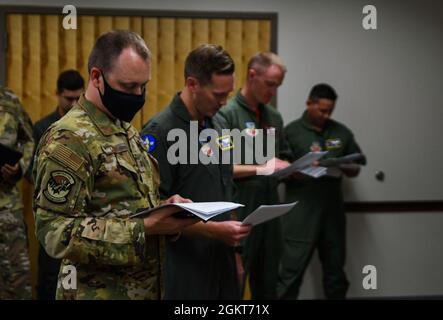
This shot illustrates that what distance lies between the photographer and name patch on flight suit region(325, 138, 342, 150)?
3.88m

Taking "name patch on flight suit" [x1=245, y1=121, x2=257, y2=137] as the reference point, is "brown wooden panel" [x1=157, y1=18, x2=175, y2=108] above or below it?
above

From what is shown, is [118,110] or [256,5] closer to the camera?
[118,110]

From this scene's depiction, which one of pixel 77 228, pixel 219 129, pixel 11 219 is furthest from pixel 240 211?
pixel 77 228

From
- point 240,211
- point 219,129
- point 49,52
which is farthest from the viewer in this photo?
point 49,52

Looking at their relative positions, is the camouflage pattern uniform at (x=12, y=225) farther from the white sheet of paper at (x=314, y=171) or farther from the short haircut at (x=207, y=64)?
the white sheet of paper at (x=314, y=171)

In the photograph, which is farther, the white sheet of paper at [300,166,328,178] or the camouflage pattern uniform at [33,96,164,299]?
the white sheet of paper at [300,166,328,178]

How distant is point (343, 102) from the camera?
403 cm

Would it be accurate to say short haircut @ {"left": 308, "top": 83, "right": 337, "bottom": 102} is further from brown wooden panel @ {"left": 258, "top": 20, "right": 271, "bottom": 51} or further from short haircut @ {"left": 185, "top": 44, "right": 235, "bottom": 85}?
short haircut @ {"left": 185, "top": 44, "right": 235, "bottom": 85}

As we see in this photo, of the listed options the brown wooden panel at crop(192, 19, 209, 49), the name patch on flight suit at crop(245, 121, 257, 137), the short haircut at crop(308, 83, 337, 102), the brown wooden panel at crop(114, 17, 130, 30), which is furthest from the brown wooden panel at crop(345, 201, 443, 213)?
the brown wooden panel at crop(114, 17, 130, 30)

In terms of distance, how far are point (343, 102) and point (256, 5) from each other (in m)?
0.79

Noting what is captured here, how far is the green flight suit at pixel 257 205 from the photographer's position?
303 centimetres

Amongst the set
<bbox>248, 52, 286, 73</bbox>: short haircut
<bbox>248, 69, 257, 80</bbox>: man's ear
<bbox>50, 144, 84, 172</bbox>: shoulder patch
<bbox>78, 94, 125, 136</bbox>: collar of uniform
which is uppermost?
<bbox>248, 52, 286, 73</bbox>: short haircut

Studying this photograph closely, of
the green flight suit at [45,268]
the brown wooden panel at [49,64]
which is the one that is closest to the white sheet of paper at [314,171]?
the green flight suit at [45,268]
